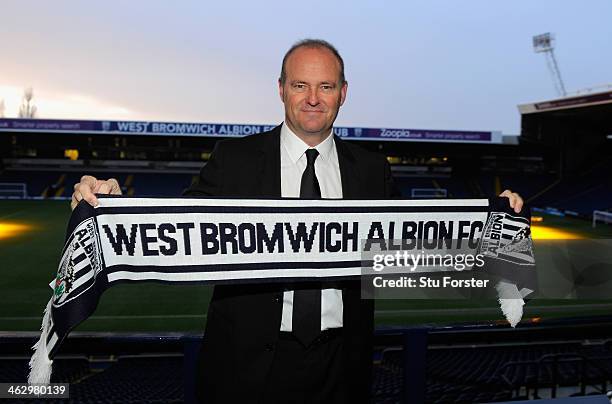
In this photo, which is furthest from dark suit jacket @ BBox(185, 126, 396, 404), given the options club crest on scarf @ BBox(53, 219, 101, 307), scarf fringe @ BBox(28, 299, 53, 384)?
scarf fringe @ BBox(28, 299, 53, 384)

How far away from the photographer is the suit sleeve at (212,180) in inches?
89.1

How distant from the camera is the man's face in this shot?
2135mm

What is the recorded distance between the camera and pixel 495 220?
8.43 ft

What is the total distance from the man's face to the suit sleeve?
17.2 inches

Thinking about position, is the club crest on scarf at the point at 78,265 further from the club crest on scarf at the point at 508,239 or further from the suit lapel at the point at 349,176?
the club crest on scarf at the point at 508,239

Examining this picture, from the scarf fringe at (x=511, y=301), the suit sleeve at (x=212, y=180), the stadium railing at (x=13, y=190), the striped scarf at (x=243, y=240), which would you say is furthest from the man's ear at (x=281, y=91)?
the stadium railing at (x=13, y=190)

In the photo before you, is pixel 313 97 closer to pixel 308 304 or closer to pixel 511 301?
pixel 308 304

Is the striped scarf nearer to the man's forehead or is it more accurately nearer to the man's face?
the man's face

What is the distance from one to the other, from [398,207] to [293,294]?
0.75 m

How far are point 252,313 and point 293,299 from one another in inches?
8.5

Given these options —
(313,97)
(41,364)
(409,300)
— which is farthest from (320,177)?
(409,300)

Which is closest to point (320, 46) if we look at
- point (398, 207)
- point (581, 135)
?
point (398, 207)

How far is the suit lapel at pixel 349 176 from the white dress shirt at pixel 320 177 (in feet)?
0.11

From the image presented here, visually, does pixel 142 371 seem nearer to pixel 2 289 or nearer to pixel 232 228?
pixel 232 228
